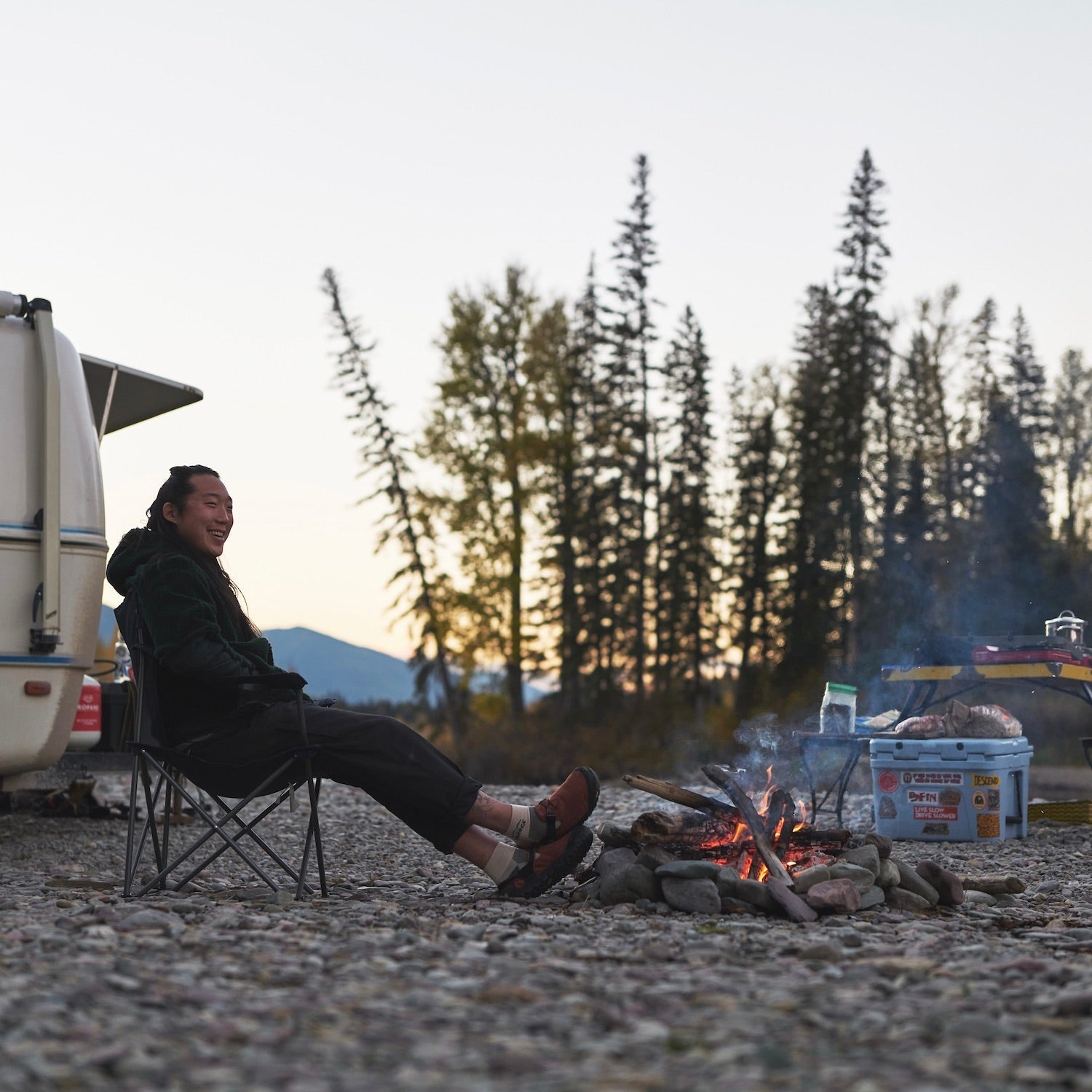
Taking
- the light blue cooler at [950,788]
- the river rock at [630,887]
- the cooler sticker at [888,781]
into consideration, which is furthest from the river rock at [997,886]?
the cooler sticker at [888,781]

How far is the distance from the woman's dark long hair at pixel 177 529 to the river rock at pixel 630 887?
151 cm

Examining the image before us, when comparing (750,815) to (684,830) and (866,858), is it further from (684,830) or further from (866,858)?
(866,858)

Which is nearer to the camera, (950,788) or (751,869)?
(751,869)

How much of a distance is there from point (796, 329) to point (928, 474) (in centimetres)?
528

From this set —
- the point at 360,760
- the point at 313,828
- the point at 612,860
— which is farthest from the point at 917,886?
the point at 313,828

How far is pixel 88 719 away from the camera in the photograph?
7.09 metres

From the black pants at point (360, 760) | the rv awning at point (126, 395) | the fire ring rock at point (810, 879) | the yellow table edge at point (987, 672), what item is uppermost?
the rv awning at point (126, 395)

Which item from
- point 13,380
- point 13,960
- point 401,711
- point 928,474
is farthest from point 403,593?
point 13,960

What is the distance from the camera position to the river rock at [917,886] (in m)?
4.43

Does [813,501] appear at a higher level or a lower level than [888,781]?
higher

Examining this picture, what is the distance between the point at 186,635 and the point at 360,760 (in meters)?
0.67

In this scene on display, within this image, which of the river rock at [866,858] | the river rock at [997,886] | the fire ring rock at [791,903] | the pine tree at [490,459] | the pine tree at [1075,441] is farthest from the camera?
the pine tree at [1075,441]

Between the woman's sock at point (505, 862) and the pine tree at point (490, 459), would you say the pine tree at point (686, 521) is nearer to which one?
the pine tree at point (490, 459)

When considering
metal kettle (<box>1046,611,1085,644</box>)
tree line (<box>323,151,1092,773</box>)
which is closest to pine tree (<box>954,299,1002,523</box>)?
tree line (<box>323,151,1092,773</box>)
